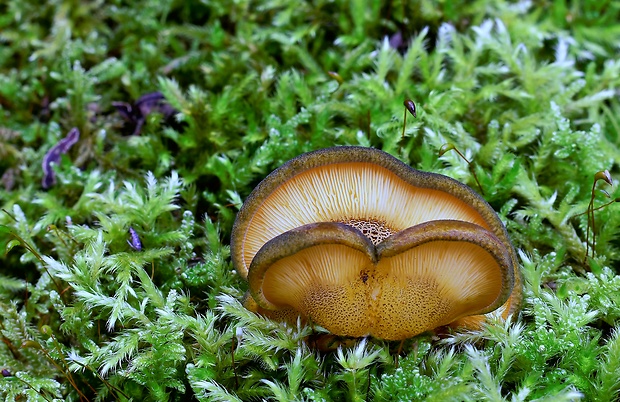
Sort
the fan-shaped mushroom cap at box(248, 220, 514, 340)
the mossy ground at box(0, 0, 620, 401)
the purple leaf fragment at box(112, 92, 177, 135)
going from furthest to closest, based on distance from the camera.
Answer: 1. the purple leaf fragment at box(112, 92, 177, 135)
2. the mossy ground at box(0, 0, 620, 401)
3. the fan-shaped mushroom cap at box(248, 220, 514, 340)

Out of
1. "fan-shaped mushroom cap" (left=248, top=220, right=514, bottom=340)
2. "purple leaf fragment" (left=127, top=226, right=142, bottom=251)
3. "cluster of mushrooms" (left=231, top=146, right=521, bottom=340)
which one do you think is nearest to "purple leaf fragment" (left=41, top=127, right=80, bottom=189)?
"purple leaf fragment" (left=127, top=226, right=142, bottom=251)

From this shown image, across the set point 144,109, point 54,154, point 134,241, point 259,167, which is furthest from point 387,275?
point 54,154

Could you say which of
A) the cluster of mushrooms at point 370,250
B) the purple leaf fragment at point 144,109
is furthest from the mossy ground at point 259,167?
the cluster of mushrooms at point 370,250

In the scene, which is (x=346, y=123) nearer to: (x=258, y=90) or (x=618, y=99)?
(x=258, y=90)

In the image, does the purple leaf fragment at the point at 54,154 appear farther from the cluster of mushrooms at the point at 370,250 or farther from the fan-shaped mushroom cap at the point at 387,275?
the fan-shaped mushroom cap at the point at 387,275

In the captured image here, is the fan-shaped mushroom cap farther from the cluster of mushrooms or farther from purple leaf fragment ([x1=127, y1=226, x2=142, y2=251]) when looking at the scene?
purple leaf fragment ([x1=127, y1=226, x2=142, y2=251])
